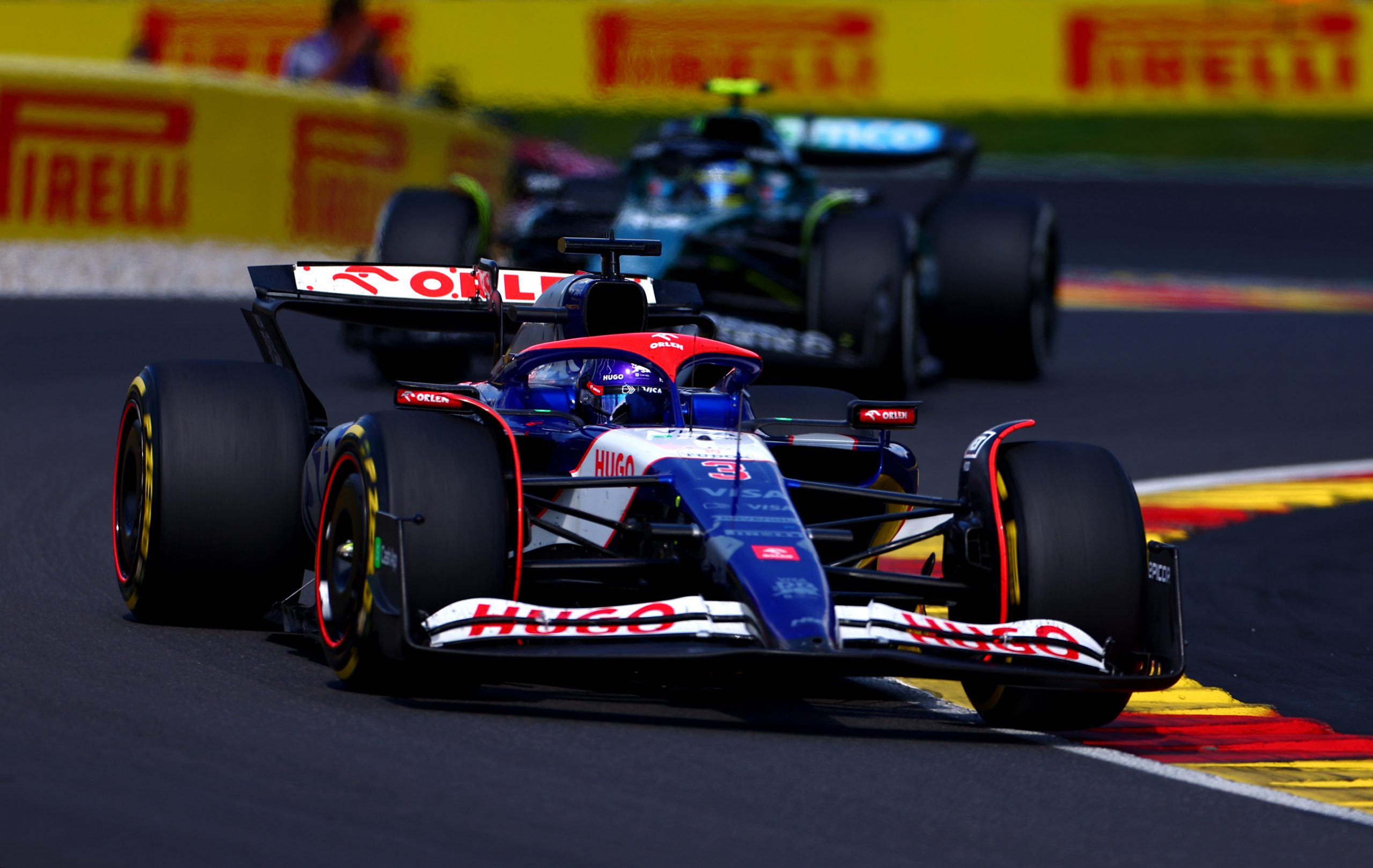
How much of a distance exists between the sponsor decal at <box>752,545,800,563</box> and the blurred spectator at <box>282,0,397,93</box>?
11552 mm

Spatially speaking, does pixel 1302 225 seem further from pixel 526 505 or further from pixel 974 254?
pixel 526 505

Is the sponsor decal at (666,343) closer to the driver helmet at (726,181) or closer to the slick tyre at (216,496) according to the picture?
the slick tyre at (216,496)

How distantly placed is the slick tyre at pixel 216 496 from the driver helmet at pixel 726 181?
301 inches

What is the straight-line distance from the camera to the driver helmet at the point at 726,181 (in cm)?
1437

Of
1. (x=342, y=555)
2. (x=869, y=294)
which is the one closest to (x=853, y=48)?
(x=869, y=294)

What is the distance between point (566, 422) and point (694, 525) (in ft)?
3.18

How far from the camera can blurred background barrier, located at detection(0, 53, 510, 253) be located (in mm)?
14922

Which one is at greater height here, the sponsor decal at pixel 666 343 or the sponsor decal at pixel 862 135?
the sponsor decal at pixel 862 135

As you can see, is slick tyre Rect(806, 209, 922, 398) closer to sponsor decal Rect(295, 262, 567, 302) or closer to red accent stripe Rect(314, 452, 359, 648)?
sponsor decal Rect(295, 262, 567, 302)

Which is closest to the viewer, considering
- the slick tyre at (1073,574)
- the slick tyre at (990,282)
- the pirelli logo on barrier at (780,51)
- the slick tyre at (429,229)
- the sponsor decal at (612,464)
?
the slick tyre at (1073,574)

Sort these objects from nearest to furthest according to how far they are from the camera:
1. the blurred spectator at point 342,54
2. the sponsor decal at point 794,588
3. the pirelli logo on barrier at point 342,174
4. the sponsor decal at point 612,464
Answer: the sponsor decal at point 794,588 < the sponsor decal at point 612,464 < the pirelli logo on barrier at point 342,174 < the blurred spectator at point 342,54

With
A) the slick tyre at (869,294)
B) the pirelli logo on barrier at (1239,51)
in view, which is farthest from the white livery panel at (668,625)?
the pirelli logo on barrier at (1239,51)

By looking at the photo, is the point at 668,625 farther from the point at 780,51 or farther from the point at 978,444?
the point at 780,51

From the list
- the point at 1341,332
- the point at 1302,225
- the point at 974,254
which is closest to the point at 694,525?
the point at 974,254
